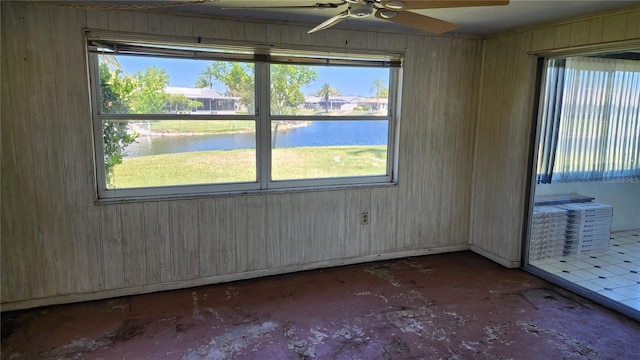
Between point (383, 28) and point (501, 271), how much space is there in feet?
8.39

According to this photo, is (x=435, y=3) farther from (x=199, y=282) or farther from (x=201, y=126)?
(x=199, y=282)

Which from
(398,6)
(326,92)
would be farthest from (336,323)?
(398,6)

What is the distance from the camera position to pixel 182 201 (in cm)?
341

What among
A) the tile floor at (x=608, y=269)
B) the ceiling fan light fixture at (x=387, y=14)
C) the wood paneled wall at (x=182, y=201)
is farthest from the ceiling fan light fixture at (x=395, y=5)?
the tile floor at (x=608, y=269)

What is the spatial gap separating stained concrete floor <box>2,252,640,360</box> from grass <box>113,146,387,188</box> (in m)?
0.94

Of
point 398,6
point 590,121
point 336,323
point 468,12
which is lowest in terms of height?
point 336,323

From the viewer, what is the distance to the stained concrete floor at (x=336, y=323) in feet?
8.58

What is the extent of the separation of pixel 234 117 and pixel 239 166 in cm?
43

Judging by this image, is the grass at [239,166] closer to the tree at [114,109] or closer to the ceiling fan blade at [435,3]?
the tree at [114,109]

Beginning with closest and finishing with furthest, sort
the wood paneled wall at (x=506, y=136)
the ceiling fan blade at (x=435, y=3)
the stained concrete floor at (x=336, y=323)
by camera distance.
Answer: the ceiling fan blade at (x=435, y=3) < the stained concrete floor at (x=336, y=323) < the wood paneled wall at (x=506, y=136)

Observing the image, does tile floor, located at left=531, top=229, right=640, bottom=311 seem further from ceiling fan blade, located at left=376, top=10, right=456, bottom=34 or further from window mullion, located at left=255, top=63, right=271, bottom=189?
window mullion, located at left=255, top=63, right=271, bottom=189

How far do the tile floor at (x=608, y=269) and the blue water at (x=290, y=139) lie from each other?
6.91 ft

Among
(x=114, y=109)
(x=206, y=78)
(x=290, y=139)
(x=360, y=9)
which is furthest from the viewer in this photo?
(x=290, y=139)

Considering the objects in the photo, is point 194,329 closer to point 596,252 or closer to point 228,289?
point 228,289
